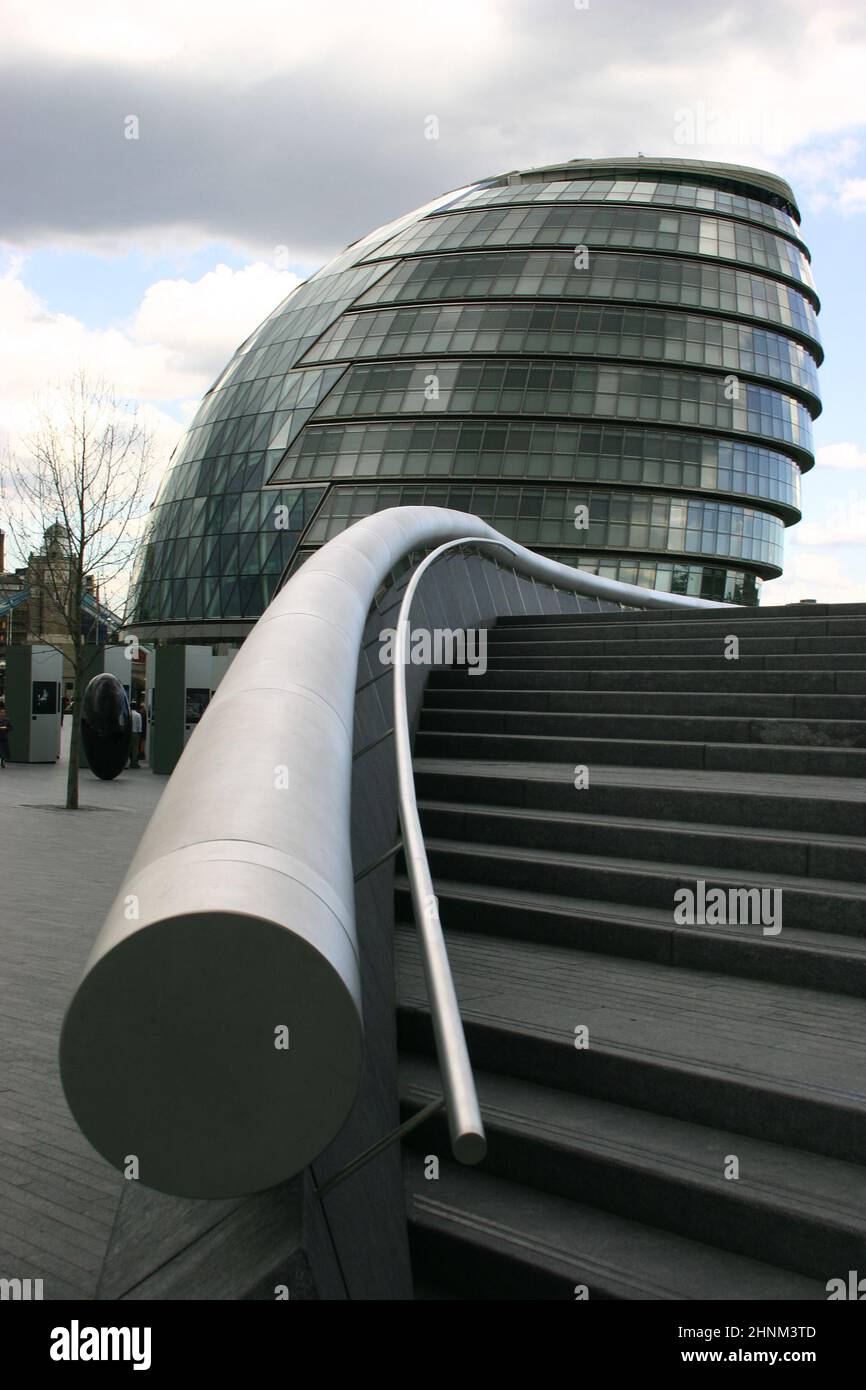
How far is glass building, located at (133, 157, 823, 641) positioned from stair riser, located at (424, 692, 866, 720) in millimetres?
31948

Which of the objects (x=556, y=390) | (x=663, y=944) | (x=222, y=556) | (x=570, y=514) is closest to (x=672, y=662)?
(x=663, y=944)

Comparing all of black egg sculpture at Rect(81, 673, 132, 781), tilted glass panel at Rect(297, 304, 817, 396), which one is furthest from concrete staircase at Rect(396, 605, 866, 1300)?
tilted glass panel at Rect(297, 304, 817, 396)

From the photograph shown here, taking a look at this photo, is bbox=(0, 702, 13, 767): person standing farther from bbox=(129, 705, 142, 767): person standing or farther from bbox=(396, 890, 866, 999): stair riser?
bbox=(396, 890, 866, 999): stair riser

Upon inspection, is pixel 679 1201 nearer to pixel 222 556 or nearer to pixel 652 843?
pixel 652 843

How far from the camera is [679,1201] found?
318 cm

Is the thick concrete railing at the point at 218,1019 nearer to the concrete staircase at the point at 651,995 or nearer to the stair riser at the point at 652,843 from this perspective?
the concrete staircase at the point at 651,995

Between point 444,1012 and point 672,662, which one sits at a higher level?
point 672,662

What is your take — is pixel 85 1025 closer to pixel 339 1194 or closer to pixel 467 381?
pixel 339 1194

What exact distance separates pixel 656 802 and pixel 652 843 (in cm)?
40

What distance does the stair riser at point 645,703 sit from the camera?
663cm

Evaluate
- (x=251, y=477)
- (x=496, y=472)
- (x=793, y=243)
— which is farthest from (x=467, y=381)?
(x=793, y=243)

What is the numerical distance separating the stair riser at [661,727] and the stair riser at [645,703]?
11 centimetres

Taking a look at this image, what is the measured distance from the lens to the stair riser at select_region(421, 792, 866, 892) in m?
4.81
